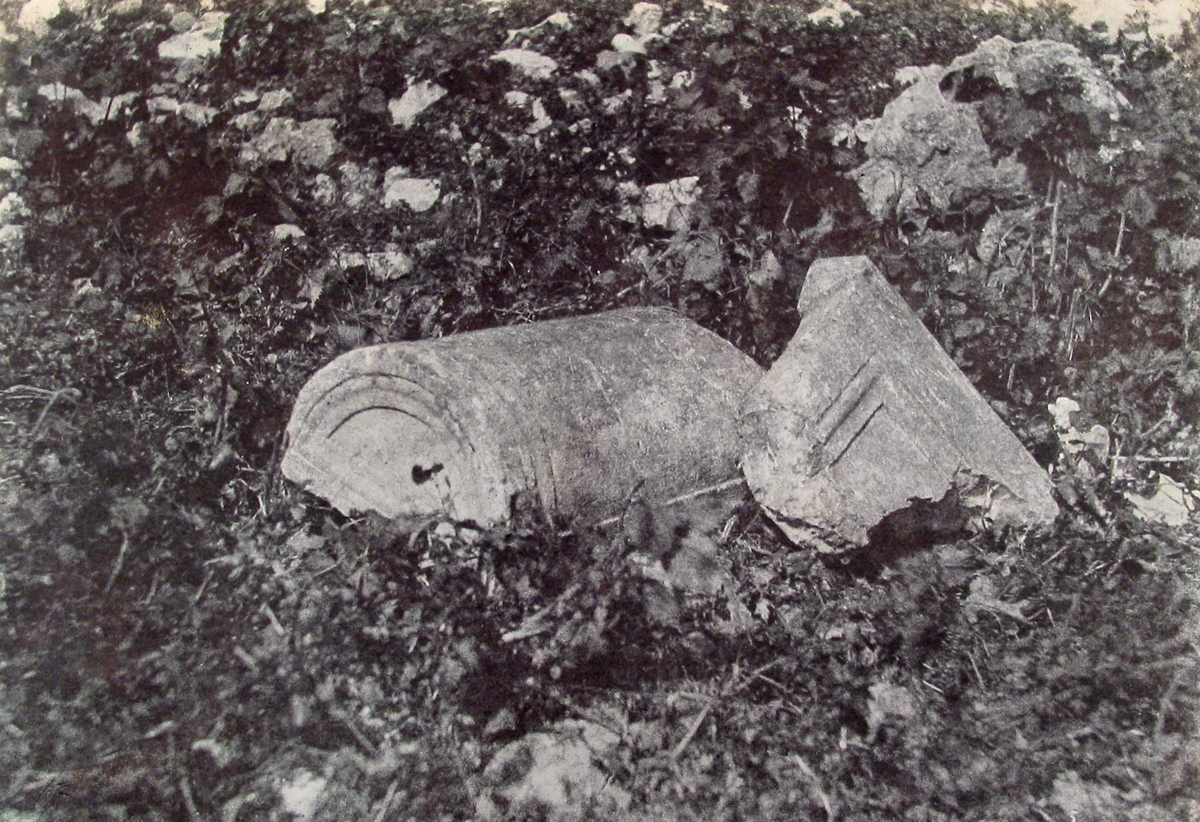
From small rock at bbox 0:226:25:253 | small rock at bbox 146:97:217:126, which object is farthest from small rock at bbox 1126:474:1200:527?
small rock at bbox 0:226:25:253

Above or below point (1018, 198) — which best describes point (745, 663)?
below

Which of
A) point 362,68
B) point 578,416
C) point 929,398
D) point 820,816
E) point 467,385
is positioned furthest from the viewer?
point 362,68

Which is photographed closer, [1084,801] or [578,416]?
[1084,801]

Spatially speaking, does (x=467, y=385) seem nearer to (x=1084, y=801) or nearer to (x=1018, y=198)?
(x=1084, y=801)

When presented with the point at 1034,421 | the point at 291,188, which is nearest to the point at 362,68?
the point at 291,188

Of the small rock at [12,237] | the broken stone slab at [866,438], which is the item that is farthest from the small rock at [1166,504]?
the small rock at [12,237]

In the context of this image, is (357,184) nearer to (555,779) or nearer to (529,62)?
(529,62)
